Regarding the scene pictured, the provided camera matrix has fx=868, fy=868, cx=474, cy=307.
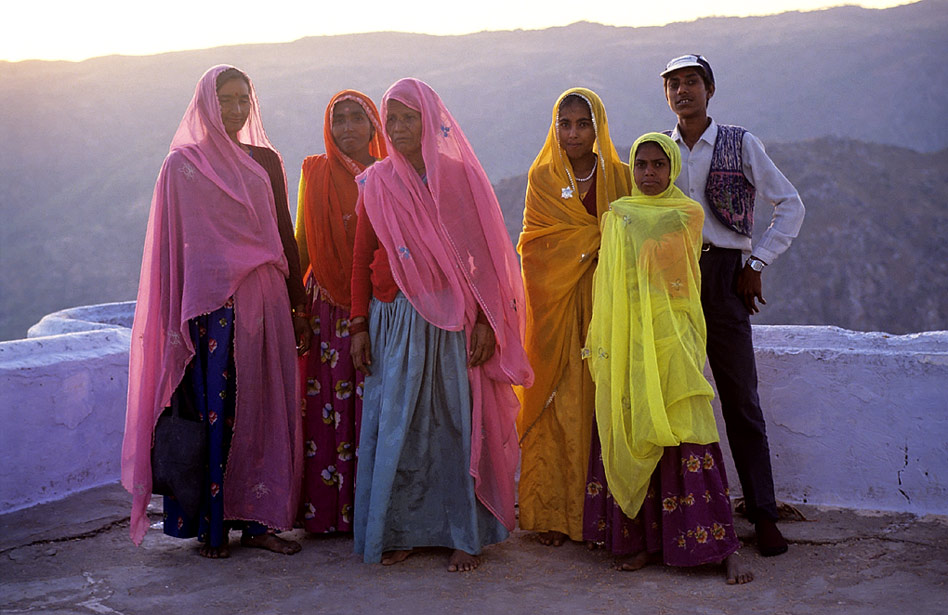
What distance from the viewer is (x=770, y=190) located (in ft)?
10.8

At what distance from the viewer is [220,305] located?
3.24 m

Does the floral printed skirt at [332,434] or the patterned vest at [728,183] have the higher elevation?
the patterned vest at [728,183]

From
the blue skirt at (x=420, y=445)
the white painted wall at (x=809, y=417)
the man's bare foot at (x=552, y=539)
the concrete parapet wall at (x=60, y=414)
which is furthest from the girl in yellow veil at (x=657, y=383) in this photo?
the concrete parapet wall at (x=60, y=414)

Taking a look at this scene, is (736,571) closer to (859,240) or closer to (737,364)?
(737,364)

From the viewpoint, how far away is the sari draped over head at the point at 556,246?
10.8 feet

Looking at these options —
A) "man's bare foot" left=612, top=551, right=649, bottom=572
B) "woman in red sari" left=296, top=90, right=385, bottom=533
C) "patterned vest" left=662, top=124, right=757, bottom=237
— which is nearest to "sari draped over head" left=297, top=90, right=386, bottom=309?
"woman in red sari" left=296, top=90, right=385, bottom=533

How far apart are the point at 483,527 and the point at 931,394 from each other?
1.90 meters

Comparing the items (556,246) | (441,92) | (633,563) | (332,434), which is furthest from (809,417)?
(441,92)

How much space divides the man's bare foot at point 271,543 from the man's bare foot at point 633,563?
122cm

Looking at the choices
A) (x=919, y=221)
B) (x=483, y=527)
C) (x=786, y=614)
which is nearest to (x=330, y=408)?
(x=483, y=527)

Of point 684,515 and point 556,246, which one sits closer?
point 684,515

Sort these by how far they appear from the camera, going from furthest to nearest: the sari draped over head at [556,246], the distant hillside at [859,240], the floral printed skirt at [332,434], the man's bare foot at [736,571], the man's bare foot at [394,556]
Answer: the distant hillside at [859,240]
the floral printed skirt at [332,434]
the sari draped over head at [556,246]
the man's bare foot at [394,556]
the man's bare foot at [736,571]

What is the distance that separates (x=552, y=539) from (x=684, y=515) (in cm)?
61

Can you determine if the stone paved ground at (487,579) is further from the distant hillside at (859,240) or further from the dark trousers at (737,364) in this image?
the distant hillside at (859,240)
